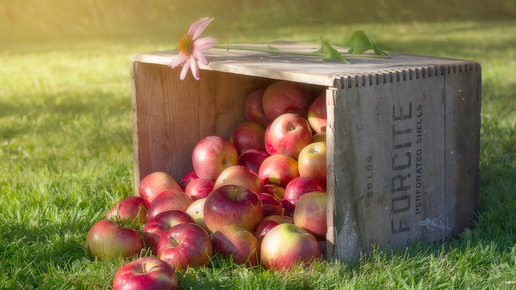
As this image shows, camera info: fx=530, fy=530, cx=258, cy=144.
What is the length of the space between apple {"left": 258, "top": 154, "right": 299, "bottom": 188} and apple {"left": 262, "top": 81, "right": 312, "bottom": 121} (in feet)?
1.12

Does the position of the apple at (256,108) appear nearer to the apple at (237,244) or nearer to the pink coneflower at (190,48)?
the pink coneflower at (190,48)

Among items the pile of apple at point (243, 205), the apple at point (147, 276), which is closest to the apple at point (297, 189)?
the pile of apple at point (243, 205)

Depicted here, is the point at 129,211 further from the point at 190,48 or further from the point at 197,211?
the point at 190,48

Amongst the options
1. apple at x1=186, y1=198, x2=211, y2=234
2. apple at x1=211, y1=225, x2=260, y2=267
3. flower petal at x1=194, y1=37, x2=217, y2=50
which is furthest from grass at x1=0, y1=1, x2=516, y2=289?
flower petal at x1=194, y1=37, x2=217, y2=50

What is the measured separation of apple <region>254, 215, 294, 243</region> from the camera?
2074 mm

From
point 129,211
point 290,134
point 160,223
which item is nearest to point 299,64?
point 290,134

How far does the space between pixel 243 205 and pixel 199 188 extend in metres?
0.49

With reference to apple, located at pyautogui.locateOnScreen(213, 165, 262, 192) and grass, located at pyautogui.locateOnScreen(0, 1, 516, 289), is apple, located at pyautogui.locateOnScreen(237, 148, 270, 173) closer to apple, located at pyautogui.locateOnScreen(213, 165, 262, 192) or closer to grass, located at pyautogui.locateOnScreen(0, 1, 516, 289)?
apple, located at pyautogui.locateOnScreen(213, 165, 262, 192)

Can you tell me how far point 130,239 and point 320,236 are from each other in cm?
73

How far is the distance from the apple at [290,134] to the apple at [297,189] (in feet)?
0.72

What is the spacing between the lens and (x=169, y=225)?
2111 millimetres

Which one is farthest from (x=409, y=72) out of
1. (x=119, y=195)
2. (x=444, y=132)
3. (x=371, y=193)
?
(x=119, y=195)

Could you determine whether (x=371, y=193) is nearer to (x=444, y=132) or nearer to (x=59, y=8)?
(x=444, y=132)

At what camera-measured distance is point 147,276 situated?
1.65 meters
